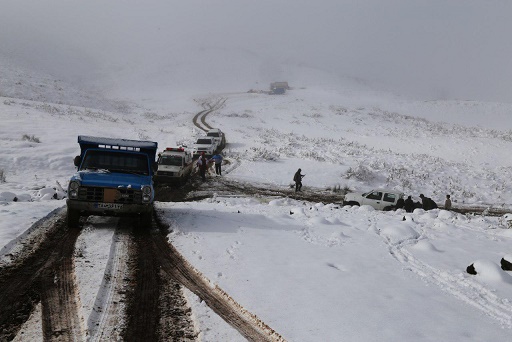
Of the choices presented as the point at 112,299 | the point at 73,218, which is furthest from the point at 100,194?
the point at 112,299

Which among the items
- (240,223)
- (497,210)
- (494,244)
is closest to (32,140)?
(240,223)

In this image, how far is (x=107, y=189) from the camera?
926cm

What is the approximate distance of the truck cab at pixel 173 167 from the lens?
68.4 ft

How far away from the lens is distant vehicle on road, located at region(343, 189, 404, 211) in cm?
1919

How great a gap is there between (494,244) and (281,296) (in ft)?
25.5

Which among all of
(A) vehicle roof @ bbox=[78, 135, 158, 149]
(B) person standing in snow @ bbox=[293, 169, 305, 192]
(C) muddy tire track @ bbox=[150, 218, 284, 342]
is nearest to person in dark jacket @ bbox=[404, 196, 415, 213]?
(B) person standing in snow @ bbox=[293, 169, 305, 192]

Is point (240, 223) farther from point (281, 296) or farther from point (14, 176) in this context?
point (14, 176)

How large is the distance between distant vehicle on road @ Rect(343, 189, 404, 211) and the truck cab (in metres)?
9.30

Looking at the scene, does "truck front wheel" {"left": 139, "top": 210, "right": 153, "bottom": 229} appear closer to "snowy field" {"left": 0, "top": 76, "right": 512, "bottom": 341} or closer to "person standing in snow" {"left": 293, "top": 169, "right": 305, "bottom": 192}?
"snowy field" {"left": 0, "top": 76, "right": 512, "bottom": 341}

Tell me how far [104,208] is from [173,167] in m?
12.0

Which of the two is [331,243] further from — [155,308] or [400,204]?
[400,204]

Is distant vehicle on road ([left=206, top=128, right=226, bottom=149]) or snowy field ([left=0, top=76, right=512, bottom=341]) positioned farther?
distant vehicle on road ([left=206, top=128, right=226, bottom=149])

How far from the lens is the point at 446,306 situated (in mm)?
5926

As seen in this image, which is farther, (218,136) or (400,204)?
(218,136)
